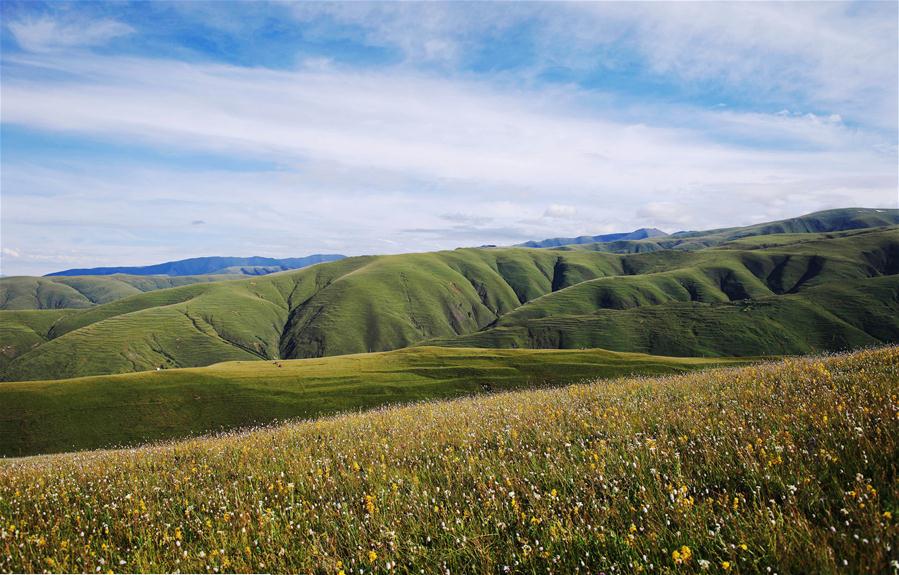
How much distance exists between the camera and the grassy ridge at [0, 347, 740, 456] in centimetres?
5241

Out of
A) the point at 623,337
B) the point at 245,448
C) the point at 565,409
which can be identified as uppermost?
the point at 565,409

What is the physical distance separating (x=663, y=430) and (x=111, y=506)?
30.4 feet

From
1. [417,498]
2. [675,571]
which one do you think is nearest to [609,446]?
[417,498]

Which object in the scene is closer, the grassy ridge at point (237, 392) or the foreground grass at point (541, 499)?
the foreground grass at point (541, 499)

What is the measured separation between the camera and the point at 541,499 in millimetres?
5699

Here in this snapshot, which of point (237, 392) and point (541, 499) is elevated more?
point (541, 499)

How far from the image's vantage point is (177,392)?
59.7 meters

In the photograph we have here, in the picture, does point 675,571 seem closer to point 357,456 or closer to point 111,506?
point 357,456

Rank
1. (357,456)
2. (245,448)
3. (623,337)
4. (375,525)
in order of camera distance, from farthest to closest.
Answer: (623,337)
(245,448)
(357,456)
(375,525)

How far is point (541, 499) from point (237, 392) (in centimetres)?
6357

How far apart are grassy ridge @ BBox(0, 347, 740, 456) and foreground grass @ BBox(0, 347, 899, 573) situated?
41.4 m

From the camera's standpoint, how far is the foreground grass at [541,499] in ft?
14.0

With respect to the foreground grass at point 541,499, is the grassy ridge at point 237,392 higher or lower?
lower

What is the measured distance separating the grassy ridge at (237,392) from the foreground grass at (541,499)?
1631 inches
